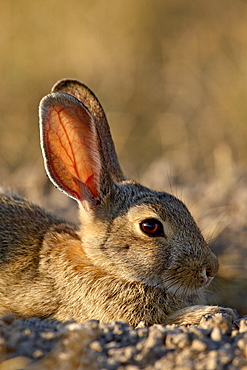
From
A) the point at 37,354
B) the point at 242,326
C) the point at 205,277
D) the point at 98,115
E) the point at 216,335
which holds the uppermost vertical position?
the point at 98,115

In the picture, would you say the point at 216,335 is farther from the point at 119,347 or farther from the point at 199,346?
the point at 119,347

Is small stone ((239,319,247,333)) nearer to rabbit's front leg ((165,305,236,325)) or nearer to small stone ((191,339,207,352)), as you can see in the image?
rabbit's front leg ((165,305,236,325))

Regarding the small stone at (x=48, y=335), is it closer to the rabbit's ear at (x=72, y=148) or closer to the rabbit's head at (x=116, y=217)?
the rabbit's head at (x=116, y=217)

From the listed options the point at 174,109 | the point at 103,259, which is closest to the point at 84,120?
the point at 103,259

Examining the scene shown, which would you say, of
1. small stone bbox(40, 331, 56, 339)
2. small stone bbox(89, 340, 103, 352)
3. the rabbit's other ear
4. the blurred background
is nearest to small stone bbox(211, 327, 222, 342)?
small stone bbox(89, 340, 103, 352)

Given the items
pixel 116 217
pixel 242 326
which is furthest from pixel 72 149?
pixel 242 326

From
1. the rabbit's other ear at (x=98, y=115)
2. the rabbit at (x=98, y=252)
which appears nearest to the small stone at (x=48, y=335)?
the rabbit at (x=98, y=252)
